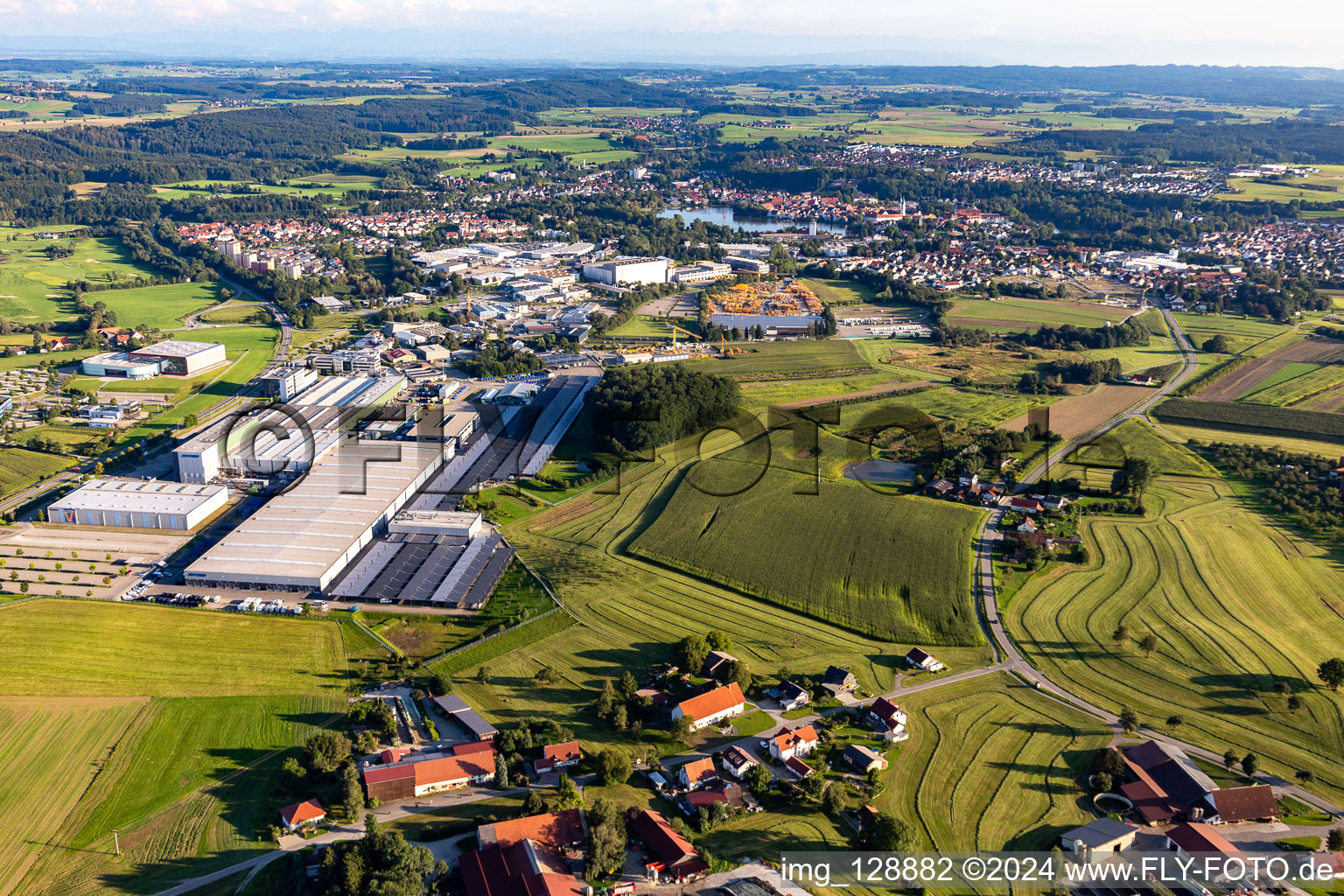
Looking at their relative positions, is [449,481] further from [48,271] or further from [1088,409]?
[48,271]

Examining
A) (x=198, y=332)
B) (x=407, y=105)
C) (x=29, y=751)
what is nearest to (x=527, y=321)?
(x=198, y=332)

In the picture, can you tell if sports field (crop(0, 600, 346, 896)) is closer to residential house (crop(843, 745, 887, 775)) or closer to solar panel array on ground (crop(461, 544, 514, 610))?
solar panel array on ground (crop(461, 544, 514, 610))

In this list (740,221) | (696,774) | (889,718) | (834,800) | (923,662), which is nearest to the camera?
(834,800)

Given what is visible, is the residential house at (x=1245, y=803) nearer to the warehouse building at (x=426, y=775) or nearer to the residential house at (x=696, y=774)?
the residential house at (x=696, y=774)

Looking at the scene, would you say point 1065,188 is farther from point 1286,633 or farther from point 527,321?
point 1286,633

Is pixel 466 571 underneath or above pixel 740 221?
underneath

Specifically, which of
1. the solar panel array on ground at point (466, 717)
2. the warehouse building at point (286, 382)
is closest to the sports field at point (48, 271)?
the warehouse building at point (286, 382)

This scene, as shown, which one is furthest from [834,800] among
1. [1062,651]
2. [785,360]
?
[785,360]
